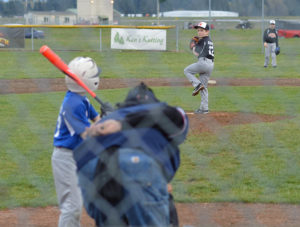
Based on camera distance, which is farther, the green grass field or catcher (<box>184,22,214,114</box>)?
catcher (<box>184,22,214,114</box>)

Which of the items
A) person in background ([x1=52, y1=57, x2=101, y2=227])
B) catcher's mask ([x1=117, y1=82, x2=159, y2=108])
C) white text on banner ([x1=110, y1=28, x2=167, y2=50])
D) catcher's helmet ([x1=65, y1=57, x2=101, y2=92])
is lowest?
person in background ([x1=52, y1=57, x2=101, y2=227])

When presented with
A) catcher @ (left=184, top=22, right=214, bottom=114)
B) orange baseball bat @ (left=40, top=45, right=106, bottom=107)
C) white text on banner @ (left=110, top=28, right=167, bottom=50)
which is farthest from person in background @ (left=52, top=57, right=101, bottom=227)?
white text on banner @ (left=110, top=28, right=167, bottom=50)

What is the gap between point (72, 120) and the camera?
333 centimetres

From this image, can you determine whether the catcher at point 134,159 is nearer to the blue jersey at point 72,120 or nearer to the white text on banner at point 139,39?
the blue jersey at point 72,120

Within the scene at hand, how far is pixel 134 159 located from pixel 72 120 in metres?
0.92

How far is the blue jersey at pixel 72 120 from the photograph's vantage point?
334cm

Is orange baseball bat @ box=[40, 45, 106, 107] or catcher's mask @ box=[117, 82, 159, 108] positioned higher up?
orange baseball bat @ box=[40, 45, 106, 107]

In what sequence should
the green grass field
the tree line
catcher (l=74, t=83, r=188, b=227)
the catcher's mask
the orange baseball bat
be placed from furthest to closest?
the green grass field → the tree line → the orange baseball bat → the catcher's mask → catcher (l=74, t=83, r=188, b=227)

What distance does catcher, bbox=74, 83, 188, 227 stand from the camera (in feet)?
8.34

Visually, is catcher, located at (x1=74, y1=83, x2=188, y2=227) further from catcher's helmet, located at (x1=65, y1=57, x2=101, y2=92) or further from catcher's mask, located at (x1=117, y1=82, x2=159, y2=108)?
catcher's helmet, located at (x1=65, y1=57, x2=101, y2=92)

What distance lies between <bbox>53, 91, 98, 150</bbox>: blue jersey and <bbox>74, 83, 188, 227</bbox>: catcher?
2.04ft

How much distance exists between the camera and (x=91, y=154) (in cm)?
266

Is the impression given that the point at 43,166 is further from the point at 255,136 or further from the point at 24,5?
the point at 255,136

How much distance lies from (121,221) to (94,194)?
19 centimetres
